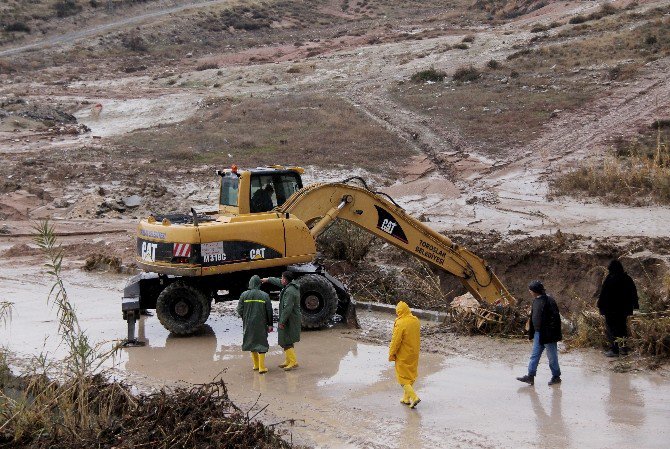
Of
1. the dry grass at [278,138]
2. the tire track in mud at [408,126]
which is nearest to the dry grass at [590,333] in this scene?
the tire track in mud at [408,126]

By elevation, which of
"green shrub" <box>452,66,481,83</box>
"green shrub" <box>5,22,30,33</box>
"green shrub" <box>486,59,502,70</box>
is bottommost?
"green shrub" <box>452,66,481,83</box>

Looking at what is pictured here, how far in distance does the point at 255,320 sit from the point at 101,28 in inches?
2341

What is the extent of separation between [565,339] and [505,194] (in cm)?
1358

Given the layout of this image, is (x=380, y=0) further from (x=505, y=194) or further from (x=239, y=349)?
(x=239, y=349)

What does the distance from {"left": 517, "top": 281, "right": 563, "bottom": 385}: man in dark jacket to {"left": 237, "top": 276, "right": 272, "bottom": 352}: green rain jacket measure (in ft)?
11.6

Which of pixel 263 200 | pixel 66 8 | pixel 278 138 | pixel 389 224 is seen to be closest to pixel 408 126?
pixel 278 138

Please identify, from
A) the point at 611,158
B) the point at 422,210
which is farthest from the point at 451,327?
the point at 611,158

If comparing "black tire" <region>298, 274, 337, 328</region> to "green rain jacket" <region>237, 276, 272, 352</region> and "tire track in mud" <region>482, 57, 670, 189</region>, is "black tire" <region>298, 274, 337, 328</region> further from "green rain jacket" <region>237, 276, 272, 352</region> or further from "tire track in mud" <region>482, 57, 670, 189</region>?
"tire track in mud" <region>482, 57, 670, 189</region>

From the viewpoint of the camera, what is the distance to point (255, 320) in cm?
1355

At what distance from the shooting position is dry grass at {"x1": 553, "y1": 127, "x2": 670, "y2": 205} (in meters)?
25.4

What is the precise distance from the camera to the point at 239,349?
1521cm

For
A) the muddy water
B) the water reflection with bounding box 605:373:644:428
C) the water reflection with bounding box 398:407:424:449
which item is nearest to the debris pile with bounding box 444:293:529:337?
the muddy water

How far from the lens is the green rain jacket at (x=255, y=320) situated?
13.5 metres

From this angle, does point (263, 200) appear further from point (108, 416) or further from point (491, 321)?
point (108, 416)
